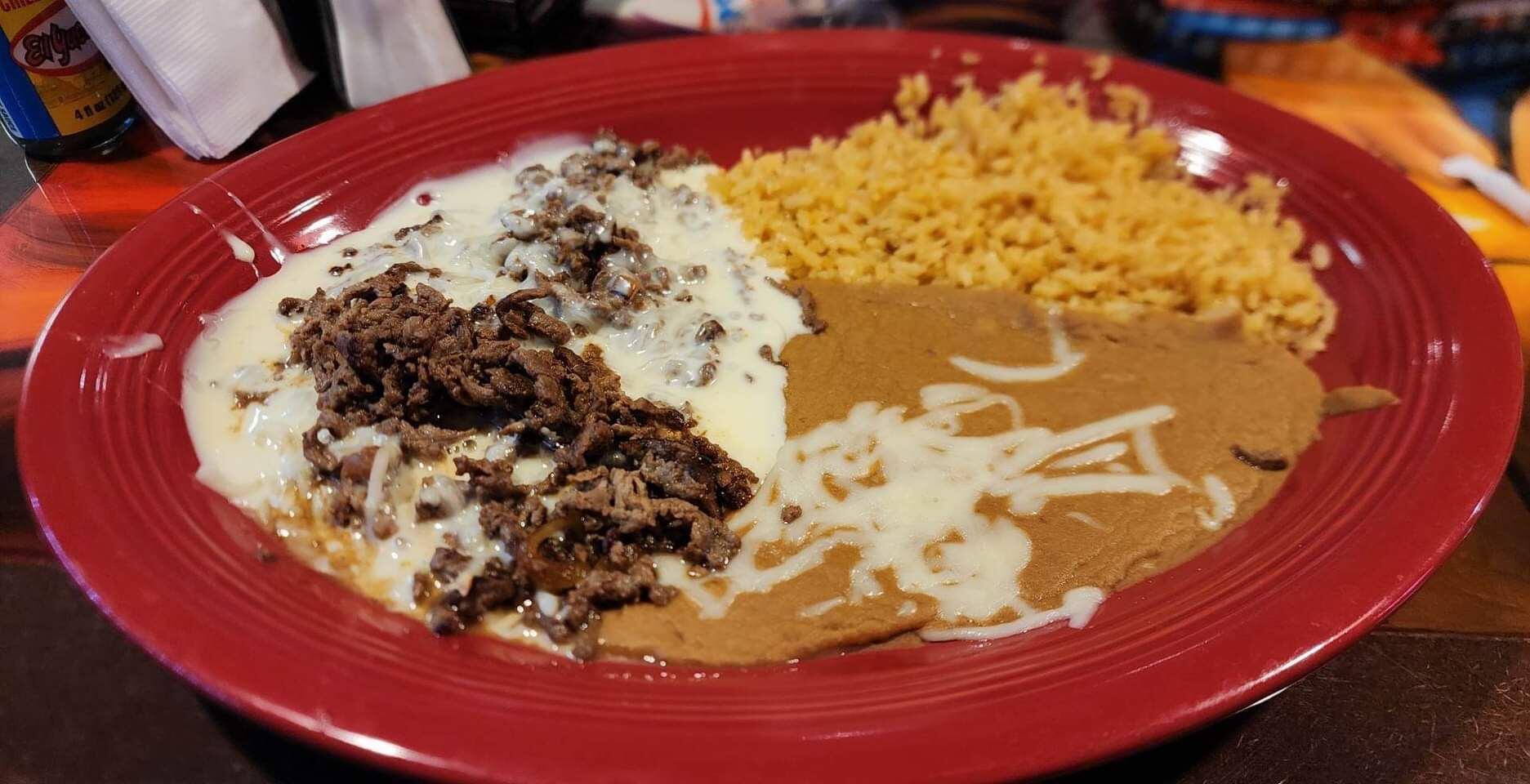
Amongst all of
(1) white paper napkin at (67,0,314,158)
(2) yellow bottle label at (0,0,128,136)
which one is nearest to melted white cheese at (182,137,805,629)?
(1) white paper napkin at (67,0,314,158)

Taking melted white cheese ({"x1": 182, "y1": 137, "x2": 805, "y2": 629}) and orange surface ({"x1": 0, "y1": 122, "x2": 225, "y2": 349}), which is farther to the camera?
orange surface ({"x1": 0, "y1": 122, "x2": 225, "y2": 349})

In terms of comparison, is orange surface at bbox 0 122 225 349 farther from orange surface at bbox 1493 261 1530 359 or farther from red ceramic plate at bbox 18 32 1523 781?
orange surface at bbox 1493 261 1530 359

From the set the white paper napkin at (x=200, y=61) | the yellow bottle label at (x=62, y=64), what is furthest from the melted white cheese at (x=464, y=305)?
the yellow bottle label at (x=62, y=64)

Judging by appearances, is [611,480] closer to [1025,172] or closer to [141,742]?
[141,742]

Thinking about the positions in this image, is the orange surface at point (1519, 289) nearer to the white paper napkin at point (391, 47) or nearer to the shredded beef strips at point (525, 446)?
the shredded beef strips at point (525, 446)

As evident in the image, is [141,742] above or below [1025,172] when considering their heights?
below

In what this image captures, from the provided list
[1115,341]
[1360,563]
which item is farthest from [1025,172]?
[1360,563]
